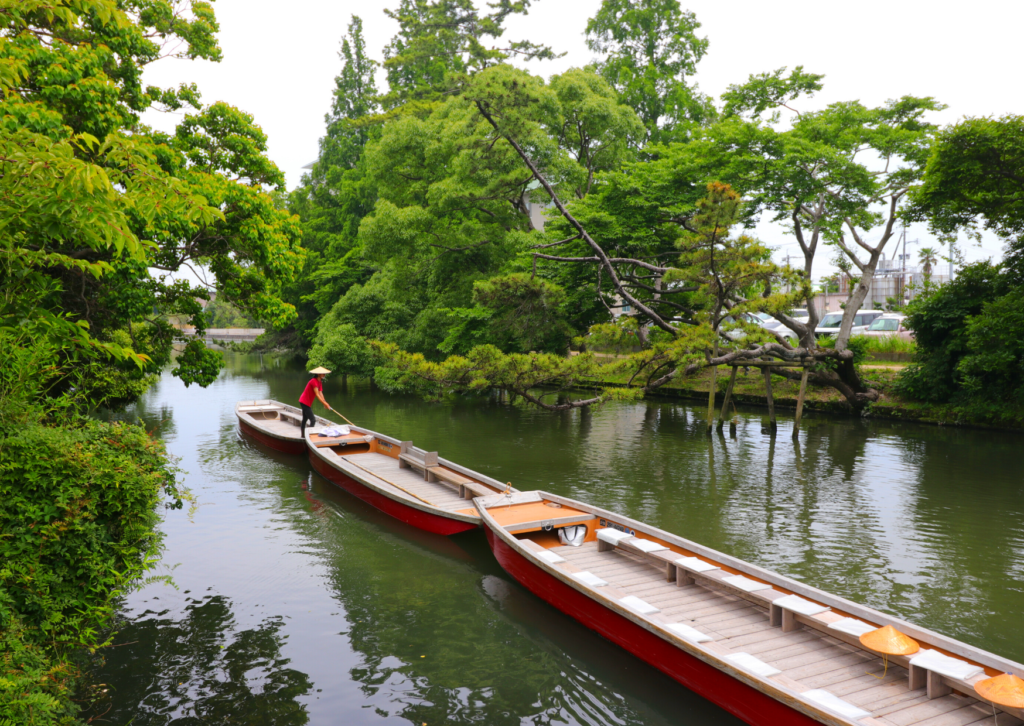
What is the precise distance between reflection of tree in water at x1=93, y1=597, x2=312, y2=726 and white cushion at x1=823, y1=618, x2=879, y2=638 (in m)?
4.38

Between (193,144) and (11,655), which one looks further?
(193,144)

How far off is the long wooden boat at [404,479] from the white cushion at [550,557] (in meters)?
1.74

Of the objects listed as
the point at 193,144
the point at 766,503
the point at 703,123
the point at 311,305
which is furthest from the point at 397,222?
the point at 311,305

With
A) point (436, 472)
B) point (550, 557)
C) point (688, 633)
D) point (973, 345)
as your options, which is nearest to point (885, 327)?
point (973, 345)

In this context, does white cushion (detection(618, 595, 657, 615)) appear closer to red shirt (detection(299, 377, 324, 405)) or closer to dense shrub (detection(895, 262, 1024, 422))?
red shirt (detection(299, 377, 324, 405))

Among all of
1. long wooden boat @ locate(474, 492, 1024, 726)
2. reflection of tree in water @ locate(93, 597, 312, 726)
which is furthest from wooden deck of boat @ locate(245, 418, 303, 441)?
long wooden boat @ locate(474, 492, 1024, 726)

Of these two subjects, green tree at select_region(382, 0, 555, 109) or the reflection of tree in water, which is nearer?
the reflection of tree in water

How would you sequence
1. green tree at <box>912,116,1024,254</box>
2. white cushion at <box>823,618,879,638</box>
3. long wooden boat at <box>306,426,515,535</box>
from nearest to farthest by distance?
1. white cushion at <box>823,618,879,638</box>
2. long wooden boat at <box>306,426,515,535</box>
3. green tree at <box>912,116,1024,254</box>

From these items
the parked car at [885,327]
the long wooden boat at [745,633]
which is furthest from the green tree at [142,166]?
the parked car at [885,327]

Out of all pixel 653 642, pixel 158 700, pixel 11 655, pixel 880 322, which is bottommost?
pixel 158 700

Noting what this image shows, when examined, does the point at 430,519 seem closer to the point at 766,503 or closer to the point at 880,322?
the point at 766,503

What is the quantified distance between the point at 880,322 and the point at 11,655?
104 feet

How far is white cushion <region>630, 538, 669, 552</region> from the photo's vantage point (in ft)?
23.8

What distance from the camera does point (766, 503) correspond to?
11.8 metres
